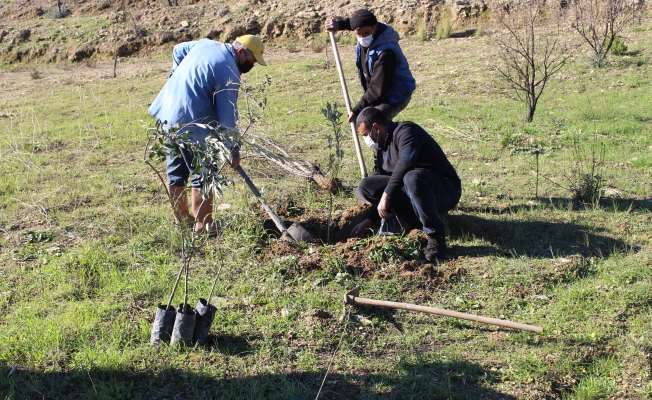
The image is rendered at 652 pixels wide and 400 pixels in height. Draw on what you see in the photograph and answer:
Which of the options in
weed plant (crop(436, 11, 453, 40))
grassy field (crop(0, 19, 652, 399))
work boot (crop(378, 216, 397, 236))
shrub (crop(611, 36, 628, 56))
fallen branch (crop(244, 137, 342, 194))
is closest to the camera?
grassy field (crop(0, 19, 652, 399))

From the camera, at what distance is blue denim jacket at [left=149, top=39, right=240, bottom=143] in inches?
177

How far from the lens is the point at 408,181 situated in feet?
14.7

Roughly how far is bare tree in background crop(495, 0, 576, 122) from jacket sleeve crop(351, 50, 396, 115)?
369 cm

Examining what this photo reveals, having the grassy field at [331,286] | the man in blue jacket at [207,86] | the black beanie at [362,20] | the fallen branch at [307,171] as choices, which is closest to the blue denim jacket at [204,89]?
the man in blue jacket at [207,86]

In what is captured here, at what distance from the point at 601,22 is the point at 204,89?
9537mm

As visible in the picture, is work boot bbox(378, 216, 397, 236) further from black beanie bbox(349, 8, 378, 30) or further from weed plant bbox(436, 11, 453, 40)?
weed plant bbox(436, 11, 453, 40)

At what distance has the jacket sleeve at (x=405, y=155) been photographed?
14.8 ft

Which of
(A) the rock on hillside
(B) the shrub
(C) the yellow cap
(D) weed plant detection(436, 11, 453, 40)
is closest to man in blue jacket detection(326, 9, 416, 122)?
(C) the yellow cap

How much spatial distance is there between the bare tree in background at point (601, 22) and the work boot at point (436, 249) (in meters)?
7.32

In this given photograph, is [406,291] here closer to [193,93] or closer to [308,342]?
[308,342]

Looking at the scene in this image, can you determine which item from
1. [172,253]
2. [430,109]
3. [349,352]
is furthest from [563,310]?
[430,109]

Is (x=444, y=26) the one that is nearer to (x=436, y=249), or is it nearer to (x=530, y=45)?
(x=530, y=45)

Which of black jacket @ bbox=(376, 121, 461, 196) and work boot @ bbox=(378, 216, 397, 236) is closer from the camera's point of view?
black jacket @ bbox=(376, 121, 461, 196)

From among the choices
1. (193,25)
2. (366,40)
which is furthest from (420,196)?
(193,25)
